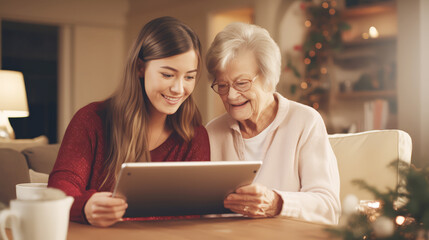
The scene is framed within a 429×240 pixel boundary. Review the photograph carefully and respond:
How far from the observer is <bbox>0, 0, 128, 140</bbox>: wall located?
714 centimetres

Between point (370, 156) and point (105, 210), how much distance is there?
1.24 m

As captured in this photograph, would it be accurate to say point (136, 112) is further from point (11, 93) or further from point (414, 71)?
point (414, 71)

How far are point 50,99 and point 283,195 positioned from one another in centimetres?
665

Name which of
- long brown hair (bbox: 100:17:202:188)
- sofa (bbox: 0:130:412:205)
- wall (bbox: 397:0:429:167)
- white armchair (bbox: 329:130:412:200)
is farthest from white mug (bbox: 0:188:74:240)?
wall (bbox: 397:0:429:167)

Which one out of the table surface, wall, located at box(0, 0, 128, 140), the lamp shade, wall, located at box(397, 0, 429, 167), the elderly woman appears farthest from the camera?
wall, located at box(0, 0, 128, 140)

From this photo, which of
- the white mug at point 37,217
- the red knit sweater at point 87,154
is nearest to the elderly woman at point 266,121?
the red knit sweater at point 87,154

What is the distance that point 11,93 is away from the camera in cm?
381

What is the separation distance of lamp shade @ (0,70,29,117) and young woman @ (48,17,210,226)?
98.7 inches

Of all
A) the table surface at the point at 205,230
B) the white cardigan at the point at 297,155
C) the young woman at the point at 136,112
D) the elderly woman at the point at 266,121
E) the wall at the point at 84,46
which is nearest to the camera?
the table surface at the point at 205,230

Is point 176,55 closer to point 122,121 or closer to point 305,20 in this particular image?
point 122,121

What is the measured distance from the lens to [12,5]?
6668 mm

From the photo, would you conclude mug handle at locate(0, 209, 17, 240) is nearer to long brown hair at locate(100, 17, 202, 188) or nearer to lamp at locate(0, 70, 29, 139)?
long brown hair at locate(100, 17, 202, 188)

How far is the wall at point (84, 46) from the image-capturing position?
7.14 m

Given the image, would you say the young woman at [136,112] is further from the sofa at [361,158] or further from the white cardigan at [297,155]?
the sofa at [361,158]
